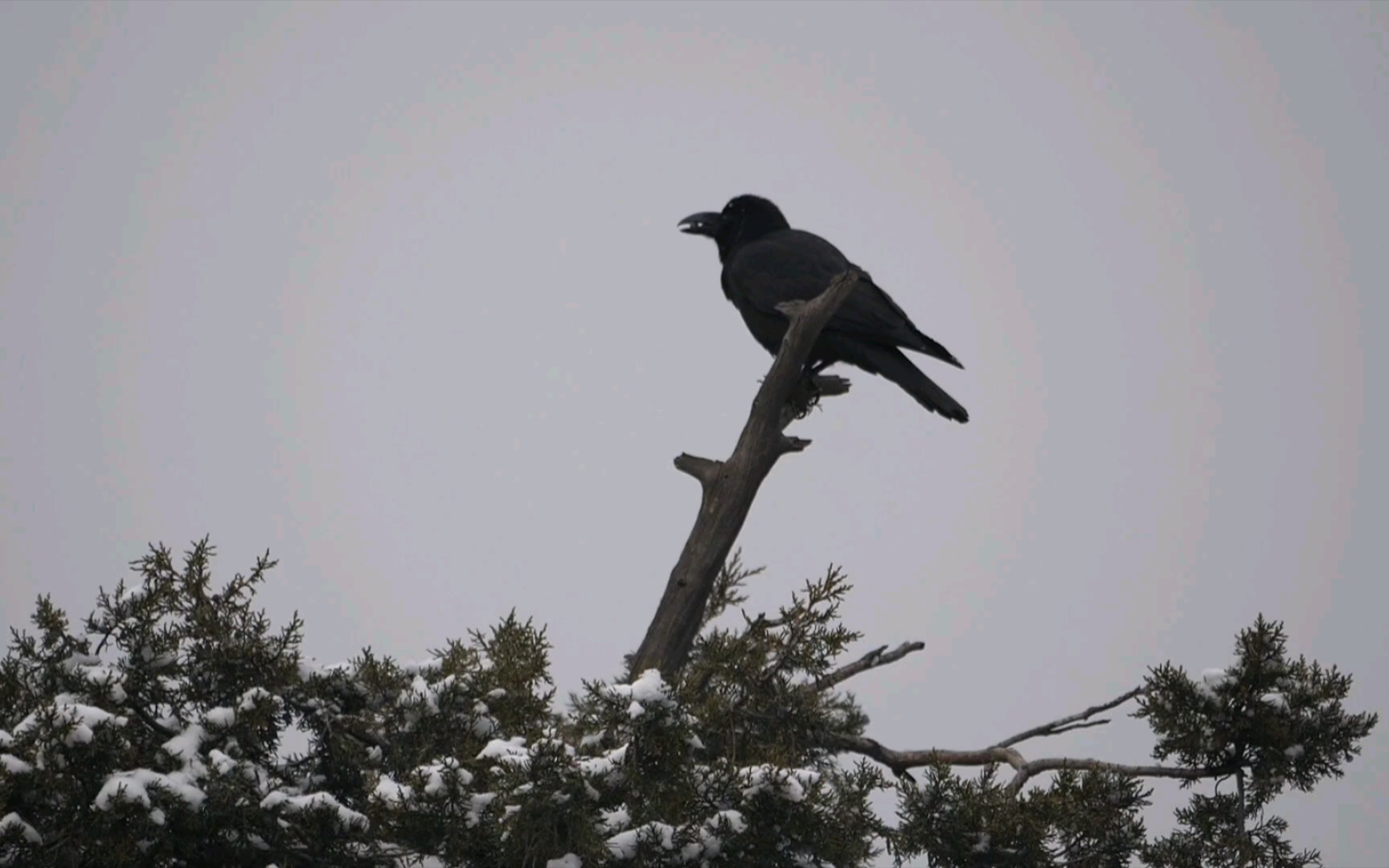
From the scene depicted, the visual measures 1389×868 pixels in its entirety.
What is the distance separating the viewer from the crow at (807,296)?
25.1 feet

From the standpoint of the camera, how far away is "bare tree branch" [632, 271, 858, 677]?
5180 mm

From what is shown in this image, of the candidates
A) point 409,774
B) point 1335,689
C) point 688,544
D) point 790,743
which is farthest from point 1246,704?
point 409,774

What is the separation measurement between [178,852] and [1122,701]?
3.36 metres

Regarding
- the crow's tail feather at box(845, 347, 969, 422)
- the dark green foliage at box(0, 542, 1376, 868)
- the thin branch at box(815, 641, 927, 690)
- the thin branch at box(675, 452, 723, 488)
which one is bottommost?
the dark green foliage at box(0, 542, 1376, 868)

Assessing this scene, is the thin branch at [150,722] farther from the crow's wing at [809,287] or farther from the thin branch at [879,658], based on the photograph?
the crow's wing at [809,287]

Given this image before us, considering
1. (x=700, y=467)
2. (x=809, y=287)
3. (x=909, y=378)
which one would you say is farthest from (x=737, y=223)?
(x=700, y=467)

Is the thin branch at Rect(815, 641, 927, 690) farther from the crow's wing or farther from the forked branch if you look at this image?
the crow's wing

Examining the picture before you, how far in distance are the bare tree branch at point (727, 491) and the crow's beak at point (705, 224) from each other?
447 centimetres

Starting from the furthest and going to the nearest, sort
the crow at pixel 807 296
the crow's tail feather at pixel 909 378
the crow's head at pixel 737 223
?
the crow's head at pixel 737 223, the crow at pixel 807 296, the crow's tail feather at pixel 909 378

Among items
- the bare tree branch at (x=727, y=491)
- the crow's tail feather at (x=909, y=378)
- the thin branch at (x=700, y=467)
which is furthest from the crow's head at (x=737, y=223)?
the thin branch at (x=700, y=467)

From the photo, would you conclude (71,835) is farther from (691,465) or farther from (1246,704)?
(1246,704)

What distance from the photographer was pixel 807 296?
8414 millimetres

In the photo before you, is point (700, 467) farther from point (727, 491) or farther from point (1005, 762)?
point (1005, 762)

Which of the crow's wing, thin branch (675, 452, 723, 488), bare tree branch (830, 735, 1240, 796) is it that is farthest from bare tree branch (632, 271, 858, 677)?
the crow's wing
